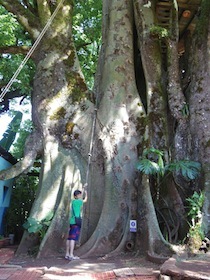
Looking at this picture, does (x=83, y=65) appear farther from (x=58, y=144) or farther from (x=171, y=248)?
(x=171, y=248)

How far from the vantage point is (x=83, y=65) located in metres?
13.4

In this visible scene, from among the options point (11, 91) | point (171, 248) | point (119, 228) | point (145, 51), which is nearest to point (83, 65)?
point (11, 91)

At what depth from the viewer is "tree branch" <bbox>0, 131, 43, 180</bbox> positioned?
7.14 metres

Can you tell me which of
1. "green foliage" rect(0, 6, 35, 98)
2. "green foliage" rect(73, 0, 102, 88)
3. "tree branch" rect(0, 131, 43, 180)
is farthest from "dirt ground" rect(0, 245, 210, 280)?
"green foliage" rect(73, 0, 102, 88)

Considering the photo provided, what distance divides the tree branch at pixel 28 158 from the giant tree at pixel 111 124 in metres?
0.02

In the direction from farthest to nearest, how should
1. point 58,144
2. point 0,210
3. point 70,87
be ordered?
point 0,210 → point 70,87 → point 58,144

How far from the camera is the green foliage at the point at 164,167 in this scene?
6543 millimetres

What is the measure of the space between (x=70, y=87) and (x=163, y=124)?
2371mm

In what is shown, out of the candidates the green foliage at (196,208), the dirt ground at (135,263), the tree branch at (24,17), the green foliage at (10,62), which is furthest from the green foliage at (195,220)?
the green foliage at (10,62)

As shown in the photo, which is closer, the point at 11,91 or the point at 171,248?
the point at 171,248

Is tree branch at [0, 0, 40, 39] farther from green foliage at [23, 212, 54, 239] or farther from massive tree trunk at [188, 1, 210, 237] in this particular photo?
green foliage at [23, 212, 54, 239]

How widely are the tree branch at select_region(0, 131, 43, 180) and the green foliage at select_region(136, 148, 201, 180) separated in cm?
233

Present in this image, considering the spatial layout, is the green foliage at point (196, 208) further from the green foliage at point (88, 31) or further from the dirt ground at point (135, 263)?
the green foliage at point (88, 31)

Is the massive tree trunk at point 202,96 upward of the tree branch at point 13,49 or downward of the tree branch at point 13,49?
downward
